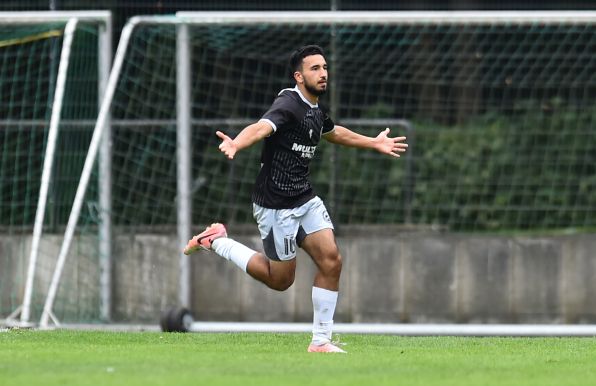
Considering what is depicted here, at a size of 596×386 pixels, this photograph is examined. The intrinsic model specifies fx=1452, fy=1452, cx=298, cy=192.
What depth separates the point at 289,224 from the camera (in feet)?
33.7

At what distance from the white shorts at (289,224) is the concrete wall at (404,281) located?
507cm

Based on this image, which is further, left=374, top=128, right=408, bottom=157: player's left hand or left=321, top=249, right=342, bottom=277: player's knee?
left=374, top=128, right=408, bottom=157: player's left hand

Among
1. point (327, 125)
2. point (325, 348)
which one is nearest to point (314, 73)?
point (327, 125)

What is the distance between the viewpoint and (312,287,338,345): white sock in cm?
1010

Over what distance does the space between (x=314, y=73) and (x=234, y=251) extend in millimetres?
1559

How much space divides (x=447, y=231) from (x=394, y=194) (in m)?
0.74

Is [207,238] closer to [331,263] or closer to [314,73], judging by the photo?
[331,263]

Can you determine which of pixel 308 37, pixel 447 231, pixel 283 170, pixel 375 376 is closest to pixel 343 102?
pixel 308 37

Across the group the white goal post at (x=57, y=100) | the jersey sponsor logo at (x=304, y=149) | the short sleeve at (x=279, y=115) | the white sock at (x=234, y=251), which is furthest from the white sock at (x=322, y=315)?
the white goal post at (x=57, y=100)

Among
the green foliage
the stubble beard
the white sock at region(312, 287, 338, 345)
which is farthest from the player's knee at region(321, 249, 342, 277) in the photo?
the green foliage

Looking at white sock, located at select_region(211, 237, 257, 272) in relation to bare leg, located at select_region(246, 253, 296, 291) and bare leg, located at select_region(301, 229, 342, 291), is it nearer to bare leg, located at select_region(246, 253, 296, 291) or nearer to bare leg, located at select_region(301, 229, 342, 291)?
bare leg, located at select_region(246, 253, 296, 291)

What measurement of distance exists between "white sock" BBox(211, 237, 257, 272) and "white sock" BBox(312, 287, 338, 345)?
0.82 meters

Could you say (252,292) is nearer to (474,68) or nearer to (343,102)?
(343,102)

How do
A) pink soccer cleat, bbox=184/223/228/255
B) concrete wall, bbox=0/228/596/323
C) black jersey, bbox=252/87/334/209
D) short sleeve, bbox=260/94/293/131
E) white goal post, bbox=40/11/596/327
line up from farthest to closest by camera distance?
concrete wall, bbox=0/228/596/323 < white goal post, bbox=40/11/596/327 < pink soccer cleat, bbox=184/223/228/255 < black jersey, bbox=252/87/334/209 < short sleeve, bbox=260/94/293/131
